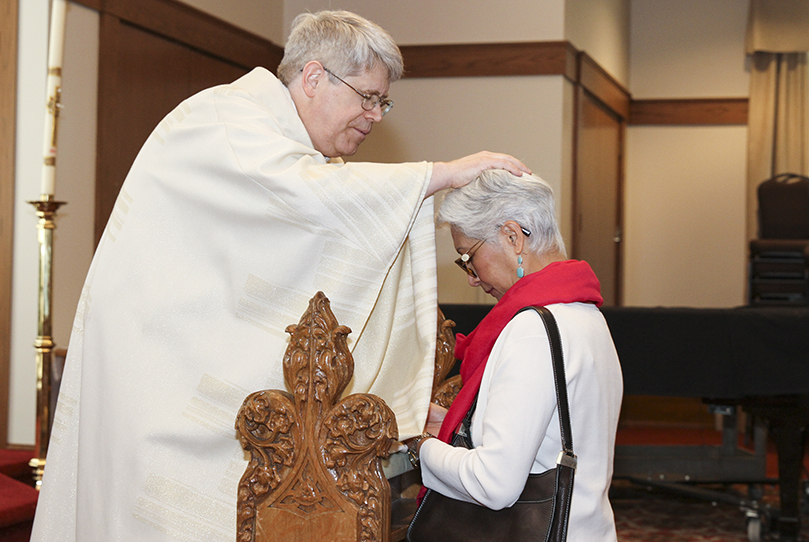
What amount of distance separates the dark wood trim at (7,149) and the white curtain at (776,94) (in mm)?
6635

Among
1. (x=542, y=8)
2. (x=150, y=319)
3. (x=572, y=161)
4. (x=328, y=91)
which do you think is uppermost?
(x=542, y=8)

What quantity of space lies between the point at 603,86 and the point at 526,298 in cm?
568

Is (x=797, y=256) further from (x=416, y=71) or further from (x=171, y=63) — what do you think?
(x=171, y=63)

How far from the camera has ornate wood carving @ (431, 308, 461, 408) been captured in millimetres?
1818

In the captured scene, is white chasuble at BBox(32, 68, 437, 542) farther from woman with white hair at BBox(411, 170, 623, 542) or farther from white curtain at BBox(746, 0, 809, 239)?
→ white curtain at BBox(746, 0, 809, 239)

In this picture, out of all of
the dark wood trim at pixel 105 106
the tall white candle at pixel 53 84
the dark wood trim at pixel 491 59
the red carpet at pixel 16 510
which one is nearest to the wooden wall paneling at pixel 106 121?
the dark wood trim at pixel 105 106

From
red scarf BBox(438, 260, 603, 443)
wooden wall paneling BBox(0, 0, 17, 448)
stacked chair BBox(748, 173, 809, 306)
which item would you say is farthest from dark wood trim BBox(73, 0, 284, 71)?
stacked chair BBox(748, 173, 809, 306)

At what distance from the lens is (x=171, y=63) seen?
4742mm

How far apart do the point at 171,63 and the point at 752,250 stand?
402 centimetres

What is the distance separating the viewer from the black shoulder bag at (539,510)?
4.56 ft

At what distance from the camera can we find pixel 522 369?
139 centimetres

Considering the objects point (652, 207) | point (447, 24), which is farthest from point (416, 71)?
point (652, 207)

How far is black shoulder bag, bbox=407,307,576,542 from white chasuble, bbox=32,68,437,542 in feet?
0.60

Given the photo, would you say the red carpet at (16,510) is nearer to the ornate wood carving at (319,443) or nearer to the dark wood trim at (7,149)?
the dark wood trim at (7,149)
